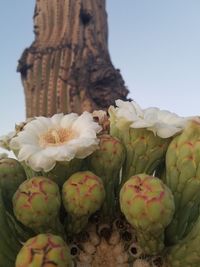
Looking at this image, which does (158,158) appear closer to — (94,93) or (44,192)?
(44,192)

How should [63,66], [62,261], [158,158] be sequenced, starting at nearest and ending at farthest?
[62,261]
[158,158]
[63,66]

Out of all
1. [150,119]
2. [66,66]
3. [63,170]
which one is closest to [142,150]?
[150,119]

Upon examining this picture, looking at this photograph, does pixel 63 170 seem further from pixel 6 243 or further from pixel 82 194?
pixel 6 243

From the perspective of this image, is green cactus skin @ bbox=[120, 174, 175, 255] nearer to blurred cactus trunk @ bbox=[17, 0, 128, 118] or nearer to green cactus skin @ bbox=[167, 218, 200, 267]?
green cactus skin @ bbox=[167, 218, 200, 267]

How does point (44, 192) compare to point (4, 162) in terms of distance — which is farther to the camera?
point (4, 162)

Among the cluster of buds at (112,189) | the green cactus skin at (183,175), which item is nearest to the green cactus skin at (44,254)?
the cluster of buds at (112,189)

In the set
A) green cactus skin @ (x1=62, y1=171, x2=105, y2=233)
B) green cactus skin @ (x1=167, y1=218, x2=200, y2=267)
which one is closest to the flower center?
green cactus skin @ (x1=62, y1=171, x2=105, y2=233)

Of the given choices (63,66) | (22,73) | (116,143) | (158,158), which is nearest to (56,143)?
(116,143)
